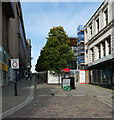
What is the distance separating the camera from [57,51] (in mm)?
20781

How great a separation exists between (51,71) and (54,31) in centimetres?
645

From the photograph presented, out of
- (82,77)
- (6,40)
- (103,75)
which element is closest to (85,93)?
(103,75)

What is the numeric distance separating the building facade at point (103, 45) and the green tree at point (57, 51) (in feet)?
14.6

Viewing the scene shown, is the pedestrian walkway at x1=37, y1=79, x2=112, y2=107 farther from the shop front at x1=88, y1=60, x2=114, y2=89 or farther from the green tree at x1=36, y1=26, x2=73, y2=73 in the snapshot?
the green tree at x1=36, y1=26, x2=73, y2=73

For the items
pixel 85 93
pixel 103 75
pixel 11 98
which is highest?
pixel 103 75

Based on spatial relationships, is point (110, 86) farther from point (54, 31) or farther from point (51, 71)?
point (54, 31)

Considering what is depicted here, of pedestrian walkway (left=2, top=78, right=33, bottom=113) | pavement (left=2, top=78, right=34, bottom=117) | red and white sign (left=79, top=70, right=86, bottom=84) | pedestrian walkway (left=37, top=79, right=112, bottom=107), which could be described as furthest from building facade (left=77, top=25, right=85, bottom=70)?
pavement (left=2, top=78, right=34, bottom=117)

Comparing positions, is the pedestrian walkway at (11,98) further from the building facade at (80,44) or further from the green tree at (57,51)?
the building facade at (80,44)

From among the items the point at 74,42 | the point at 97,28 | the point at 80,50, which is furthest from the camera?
the point at 74,42

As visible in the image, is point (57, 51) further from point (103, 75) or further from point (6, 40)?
point (6, 40)

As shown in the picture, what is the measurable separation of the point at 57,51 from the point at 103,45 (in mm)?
6688

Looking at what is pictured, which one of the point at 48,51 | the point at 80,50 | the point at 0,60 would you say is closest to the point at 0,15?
the point at 0,60

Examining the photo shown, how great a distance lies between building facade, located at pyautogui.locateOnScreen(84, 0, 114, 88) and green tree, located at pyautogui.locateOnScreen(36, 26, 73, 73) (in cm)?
446

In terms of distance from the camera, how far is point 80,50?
152 feet
